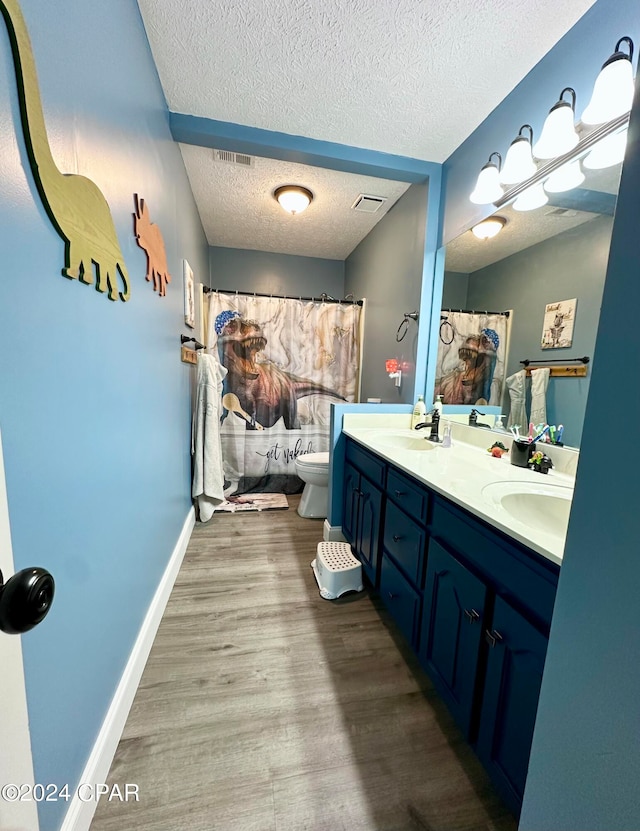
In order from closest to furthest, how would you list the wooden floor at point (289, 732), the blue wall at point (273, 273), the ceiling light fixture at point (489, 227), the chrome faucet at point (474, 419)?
the wooden floor at point (289, 732) → the ceiling light fixture at point (489, 227) → the chrome faucet at point (474, 419) → the blue wall at point (273, 273)

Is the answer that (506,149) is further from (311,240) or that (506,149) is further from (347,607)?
(347,607)

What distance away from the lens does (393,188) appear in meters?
2.21

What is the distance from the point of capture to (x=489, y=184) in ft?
5.04

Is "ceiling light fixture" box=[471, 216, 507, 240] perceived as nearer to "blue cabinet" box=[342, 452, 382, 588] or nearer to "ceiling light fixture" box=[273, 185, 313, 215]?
"ceiling light fixture" box=[273, 185, 313, 215]

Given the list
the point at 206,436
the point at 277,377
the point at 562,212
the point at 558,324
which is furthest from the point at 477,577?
the point at 277,377

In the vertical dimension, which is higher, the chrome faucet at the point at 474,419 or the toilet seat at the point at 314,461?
the chrome faucet at the point at 474,419

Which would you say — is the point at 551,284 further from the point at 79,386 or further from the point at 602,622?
the point at 79,386

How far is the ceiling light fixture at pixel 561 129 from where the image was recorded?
1162 millimetres

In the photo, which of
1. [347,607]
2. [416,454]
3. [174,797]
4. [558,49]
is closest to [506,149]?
[558,49]

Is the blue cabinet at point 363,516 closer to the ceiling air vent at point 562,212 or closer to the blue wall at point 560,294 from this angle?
the blue wall at point 560,294

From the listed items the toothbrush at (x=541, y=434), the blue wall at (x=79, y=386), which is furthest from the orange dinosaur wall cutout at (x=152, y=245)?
the toothbrush at (x=541, y=434)

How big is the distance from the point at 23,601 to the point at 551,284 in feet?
5.95

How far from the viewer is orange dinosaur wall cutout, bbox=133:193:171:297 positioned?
117 centimetres

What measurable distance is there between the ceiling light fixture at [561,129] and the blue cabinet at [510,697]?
1647 mm
